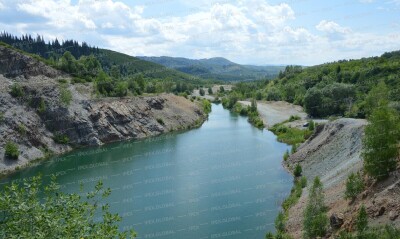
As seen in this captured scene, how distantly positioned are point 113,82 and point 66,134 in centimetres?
1806

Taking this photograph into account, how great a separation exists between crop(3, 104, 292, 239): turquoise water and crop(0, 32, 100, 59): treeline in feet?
331

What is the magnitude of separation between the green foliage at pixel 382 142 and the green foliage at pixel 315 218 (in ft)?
12.8

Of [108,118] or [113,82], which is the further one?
[113,82]

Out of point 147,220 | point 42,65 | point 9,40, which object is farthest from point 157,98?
point 9,40

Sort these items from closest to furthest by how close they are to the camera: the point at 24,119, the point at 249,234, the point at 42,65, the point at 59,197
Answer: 1. the point at 59,197
2. the point at 249,234
3. the point at 24,119
4. the point at 42,65

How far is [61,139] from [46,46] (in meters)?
113

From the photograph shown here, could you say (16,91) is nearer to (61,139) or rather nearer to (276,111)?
(61,139)

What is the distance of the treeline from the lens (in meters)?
154

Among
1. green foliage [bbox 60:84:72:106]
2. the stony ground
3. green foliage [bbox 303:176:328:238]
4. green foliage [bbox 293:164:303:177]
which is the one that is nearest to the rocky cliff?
green foliage [bbox 60:84:72:106]

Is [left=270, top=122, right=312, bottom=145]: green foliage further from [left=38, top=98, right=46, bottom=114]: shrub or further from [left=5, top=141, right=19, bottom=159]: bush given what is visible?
[left=5, top=141, right=19, bottom=159]: bush

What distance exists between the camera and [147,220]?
31.4 metres

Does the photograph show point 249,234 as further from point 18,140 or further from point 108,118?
point 108,118

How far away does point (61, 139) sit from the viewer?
61.4m

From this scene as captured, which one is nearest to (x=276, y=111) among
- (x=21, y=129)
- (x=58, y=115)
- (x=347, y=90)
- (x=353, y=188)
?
(x=347, y=90)
